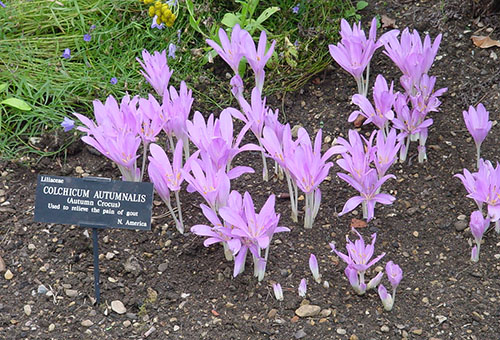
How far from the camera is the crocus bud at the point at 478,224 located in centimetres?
278

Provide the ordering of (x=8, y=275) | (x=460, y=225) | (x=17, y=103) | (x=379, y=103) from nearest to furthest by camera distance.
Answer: (x=8, y=275) < (x=460, y=225) < (x=379, y=103) < (x=17, y=103)

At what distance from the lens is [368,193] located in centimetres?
291

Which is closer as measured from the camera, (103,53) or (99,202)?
(99,202)

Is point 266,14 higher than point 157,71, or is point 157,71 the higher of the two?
point 266,14

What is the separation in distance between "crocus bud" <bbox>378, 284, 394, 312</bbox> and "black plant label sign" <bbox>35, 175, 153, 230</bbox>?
91 cm

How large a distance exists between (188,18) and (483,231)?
222 cm

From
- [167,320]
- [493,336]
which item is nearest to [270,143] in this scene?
[167,320]

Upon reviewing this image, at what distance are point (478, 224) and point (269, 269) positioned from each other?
0.85m

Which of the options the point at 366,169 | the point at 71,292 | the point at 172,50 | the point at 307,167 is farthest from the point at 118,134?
the point at 172,50

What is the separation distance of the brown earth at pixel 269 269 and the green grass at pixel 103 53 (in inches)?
13.4

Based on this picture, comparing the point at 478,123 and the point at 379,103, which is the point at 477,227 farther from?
the point at 379,103

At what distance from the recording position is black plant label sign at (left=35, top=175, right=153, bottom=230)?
8.77ft

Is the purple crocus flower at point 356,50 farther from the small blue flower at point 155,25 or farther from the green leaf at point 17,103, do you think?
the green leaf at point 17,103

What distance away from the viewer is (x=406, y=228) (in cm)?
309
